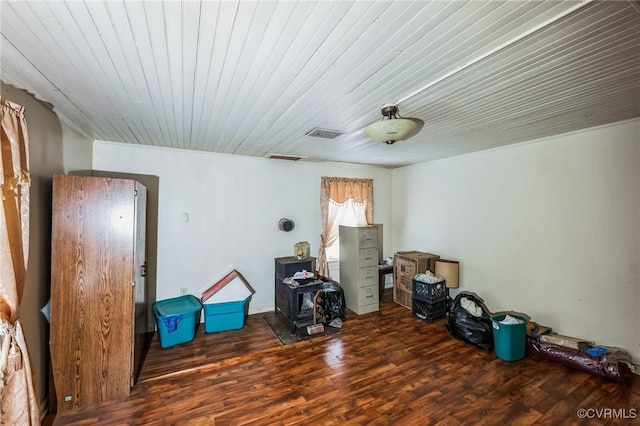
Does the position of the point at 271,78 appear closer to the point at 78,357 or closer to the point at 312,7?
the point at 312,7

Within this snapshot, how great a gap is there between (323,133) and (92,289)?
2.42 metres

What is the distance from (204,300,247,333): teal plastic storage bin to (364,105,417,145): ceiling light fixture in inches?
105

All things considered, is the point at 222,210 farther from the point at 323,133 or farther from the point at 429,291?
the point at 429,291

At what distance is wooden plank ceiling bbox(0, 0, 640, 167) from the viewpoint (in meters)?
1.09

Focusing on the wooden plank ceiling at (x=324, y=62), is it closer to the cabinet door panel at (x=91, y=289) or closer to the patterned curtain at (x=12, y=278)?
the patterned curtain at (x=12, y=278)

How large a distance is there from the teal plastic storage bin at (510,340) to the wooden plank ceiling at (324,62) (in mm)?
2021

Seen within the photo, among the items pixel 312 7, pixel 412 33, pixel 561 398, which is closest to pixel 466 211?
pixel 561 398

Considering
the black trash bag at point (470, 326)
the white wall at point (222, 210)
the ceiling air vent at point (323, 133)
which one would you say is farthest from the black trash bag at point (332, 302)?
the ceiling air vent at point (323, 133)

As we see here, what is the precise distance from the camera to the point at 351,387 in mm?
2268

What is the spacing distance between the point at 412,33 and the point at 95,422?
3.19 m

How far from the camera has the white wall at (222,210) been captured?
11.1ft

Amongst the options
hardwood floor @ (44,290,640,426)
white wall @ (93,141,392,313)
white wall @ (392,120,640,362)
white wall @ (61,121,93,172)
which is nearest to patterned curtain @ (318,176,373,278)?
white wall @ (93,141,392,313)

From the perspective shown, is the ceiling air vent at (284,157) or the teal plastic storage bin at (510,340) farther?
the ceiling air vent at (284,157)

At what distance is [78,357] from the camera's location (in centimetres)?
202
